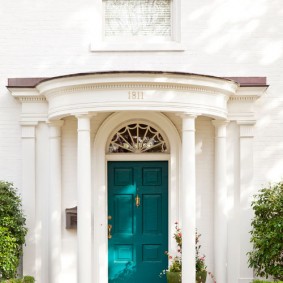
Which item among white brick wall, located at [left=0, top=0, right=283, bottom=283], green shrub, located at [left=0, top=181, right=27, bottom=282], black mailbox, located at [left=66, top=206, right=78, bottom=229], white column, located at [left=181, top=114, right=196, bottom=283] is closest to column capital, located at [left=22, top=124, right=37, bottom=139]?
white brick wall, located at [left=0, top=0, right=283, bottom=283]

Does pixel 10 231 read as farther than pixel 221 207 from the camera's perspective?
No

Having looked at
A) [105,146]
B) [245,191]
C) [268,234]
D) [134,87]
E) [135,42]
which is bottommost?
[268,234]

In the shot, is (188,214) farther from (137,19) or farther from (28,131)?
(137,19)

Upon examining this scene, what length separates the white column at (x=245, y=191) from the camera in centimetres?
909

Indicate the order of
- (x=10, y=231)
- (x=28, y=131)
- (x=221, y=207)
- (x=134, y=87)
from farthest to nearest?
(x=28, y=131) < (x=221, y=207) < (x=10, y=231) < (x=134, y=87)

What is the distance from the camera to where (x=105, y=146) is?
934 centimetres

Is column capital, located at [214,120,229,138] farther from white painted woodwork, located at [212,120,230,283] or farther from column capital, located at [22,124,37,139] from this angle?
column capital, located at [22,124,37,139]

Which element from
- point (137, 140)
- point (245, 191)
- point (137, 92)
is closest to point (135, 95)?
point (137, 92)

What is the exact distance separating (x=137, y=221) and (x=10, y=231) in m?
2.40

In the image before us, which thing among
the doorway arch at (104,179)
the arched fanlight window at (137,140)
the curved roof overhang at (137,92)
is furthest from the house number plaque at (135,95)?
the arched fanlight window at (137,140)

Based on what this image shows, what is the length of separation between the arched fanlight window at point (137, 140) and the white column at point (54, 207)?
1.08 meters

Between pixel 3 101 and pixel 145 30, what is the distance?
10.2 ft

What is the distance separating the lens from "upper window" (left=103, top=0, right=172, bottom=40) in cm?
959

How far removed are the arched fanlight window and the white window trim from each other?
1493mm
